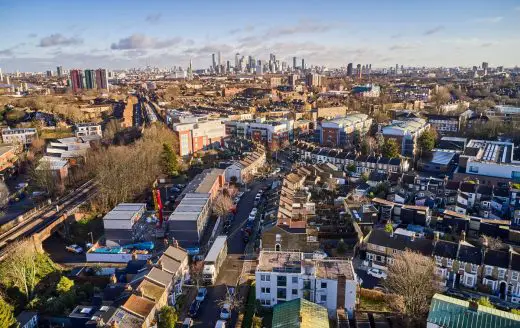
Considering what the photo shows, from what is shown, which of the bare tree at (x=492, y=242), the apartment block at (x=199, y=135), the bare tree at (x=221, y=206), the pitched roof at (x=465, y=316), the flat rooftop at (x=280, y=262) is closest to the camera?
the pitched roof at (x=465, y=316)

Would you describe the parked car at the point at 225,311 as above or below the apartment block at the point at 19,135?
below

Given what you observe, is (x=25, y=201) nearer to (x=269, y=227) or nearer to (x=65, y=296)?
(x=65, y=296)

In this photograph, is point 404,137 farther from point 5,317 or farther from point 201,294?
point 5,317

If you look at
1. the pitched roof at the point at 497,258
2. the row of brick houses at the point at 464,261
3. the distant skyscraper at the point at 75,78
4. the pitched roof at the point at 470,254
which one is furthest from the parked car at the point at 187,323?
the distant skyscraper at the point at 75,78

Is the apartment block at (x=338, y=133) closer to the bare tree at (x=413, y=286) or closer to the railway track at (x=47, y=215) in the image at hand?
the railway track at (x=47, y=215)

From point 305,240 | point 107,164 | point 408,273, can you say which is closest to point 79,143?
point 107,164
